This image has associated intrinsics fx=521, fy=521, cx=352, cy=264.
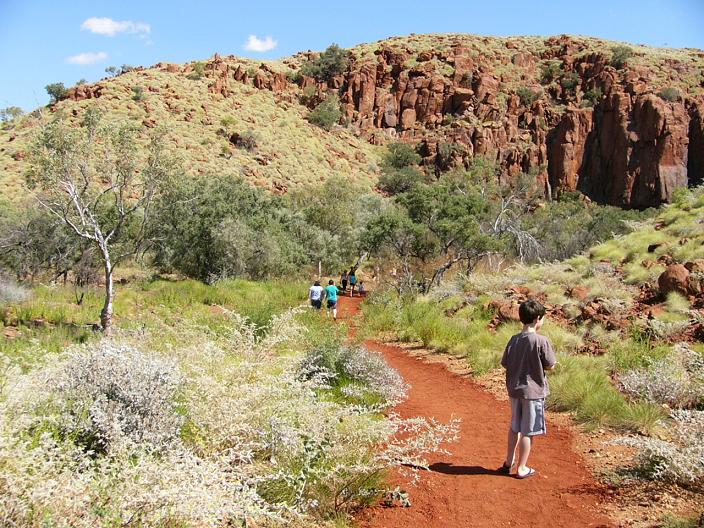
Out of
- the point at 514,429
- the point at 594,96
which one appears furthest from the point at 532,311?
the point at 594,96

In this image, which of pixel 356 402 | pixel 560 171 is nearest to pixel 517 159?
pixel 560 171

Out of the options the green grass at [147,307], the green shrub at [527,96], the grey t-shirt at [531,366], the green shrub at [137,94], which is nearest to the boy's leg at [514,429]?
the grey t-shirt at [531,366]

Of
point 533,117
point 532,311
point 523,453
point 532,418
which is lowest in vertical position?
point 523,453

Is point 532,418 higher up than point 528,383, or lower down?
lower down

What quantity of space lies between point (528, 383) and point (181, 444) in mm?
3271

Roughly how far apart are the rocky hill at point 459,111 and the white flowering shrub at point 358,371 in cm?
3538

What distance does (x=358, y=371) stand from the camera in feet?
25.7

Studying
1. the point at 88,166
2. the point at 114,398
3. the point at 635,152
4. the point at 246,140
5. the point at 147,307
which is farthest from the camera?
the point at 635,152

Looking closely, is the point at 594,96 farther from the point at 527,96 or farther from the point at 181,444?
the point at 181,444

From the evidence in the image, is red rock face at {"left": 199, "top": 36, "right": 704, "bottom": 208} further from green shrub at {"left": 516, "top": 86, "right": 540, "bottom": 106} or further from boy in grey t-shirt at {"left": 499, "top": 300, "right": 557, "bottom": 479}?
boy in grey t-shirt at {"left": 499, "top": 300, "right": 557, "bottom": 479}

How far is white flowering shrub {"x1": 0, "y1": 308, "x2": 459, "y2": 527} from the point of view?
9.57 feet

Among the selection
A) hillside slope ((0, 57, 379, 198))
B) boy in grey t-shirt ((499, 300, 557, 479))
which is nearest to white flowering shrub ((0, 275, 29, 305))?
boy in grey t-shirt ((499, 300, 557, 479))

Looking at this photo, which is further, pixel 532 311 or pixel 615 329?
pixel 615 329

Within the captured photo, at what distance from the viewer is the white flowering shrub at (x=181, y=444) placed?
2.92 meters
